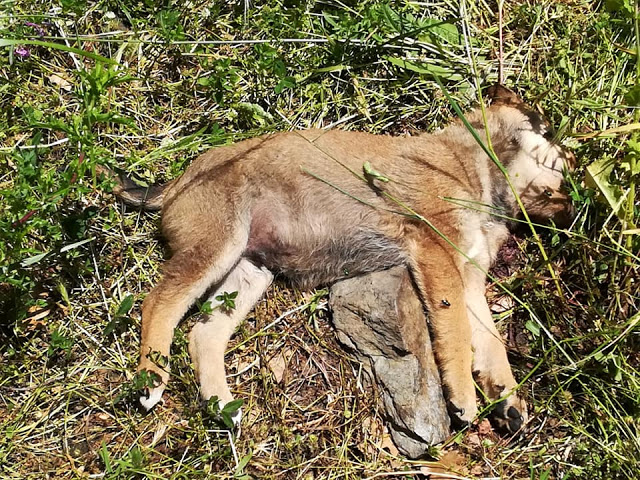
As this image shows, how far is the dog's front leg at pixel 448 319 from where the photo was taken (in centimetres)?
405

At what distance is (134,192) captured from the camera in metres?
4.55

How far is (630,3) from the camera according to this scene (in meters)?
4.17

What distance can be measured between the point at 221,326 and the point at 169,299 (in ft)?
1.49

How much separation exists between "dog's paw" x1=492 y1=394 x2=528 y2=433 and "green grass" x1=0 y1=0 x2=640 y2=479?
0.33ft

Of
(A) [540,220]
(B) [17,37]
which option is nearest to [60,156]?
(B) [17,37]

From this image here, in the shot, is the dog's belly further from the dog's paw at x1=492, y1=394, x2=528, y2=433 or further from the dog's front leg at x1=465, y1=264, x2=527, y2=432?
the dog's paw at x1=492, y1=394, x2=528, y2=433

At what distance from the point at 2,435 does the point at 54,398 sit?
1.23ft

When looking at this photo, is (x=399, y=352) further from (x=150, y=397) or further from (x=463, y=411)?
(x=150, y=397)

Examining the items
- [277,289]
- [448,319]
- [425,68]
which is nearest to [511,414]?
[448,319]

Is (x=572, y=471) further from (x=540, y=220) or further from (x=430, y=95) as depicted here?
(x=430, y=95)

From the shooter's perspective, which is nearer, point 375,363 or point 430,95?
point 375,363

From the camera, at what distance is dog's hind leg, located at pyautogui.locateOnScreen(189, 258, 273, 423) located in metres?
4.18

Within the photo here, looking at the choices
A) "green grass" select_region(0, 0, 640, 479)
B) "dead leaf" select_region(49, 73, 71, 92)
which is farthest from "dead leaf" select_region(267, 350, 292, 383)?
"dead leaf" select_region(49, 73, 71, 92)

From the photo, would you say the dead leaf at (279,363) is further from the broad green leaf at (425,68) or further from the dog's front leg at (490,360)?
the broad green leaf at (425,68)
